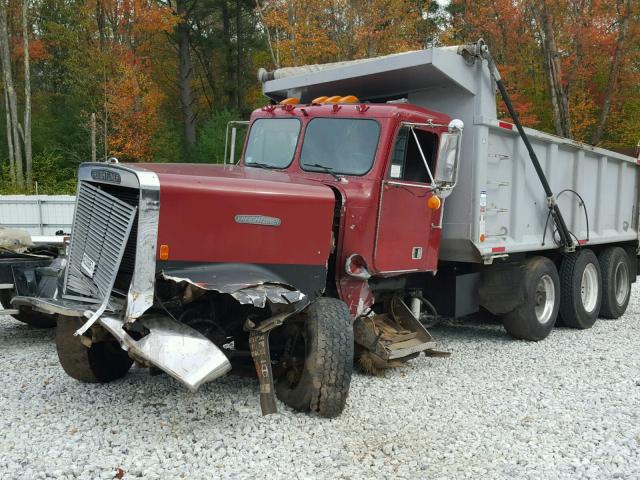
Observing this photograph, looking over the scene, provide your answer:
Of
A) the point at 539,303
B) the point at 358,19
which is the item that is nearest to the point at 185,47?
the point at 358,19

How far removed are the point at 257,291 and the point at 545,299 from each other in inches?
200

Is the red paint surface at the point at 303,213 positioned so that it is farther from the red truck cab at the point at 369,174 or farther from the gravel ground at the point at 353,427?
the gravel ground at the point at 353,427

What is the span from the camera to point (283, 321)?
520 centimetres

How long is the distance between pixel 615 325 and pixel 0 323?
867 centimetres

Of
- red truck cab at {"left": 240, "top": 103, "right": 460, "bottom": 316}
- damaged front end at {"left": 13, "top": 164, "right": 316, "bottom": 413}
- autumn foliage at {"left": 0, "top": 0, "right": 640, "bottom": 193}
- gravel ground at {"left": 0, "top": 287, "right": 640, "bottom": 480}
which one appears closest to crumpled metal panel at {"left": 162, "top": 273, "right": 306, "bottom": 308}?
damaged front end at {"left": 13, "top": 164, "right": 316, "bottom": 413}

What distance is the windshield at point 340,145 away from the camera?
631 cm

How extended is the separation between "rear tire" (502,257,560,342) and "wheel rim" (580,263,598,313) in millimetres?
1212

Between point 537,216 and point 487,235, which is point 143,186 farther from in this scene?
point 537,216

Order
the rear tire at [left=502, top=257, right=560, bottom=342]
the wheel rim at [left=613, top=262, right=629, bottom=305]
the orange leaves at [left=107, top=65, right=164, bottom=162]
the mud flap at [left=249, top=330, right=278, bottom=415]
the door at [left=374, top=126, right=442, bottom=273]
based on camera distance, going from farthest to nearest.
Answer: the orange leaves at [left=107, top=65, right=164, bottom=162]
the wheel rim at [left=613, top=262, right=629, bottom=305]
the rear tire at [left=502, top=257, right=560, bottom=342]
the door at [left=374, top=126, right=442, bottom=273]
the mud flap at [left=249, top=330, right=278, bottom=415]

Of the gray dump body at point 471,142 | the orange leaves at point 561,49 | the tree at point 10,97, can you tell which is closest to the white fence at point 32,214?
the gray dump body at point 471,142

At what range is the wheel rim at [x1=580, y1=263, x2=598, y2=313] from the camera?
9633mm

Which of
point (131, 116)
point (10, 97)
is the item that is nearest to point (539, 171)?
point (10, 97)

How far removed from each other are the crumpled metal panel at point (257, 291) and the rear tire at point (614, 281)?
668 centimetres

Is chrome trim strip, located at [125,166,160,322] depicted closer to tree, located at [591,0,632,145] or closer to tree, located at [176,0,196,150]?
tree, located at [591,0,632,145]
